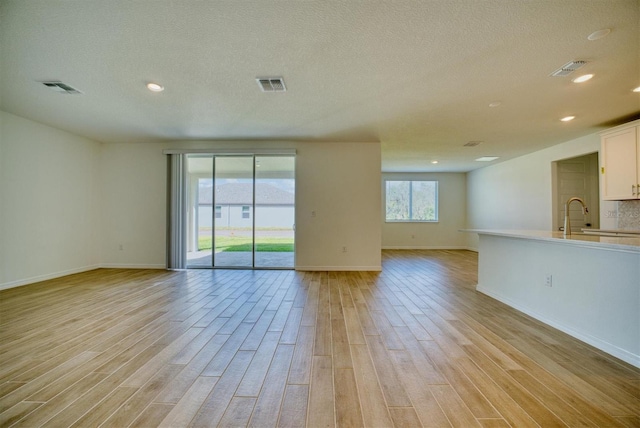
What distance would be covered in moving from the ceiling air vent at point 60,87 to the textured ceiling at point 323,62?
0.11 metres

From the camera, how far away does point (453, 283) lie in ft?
15.0

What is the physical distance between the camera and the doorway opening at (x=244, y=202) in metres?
5.69

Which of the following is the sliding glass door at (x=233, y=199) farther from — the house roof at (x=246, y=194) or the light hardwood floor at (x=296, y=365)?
the light hardwood floor at (x=296, y=365)

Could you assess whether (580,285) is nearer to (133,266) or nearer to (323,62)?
(323,62)

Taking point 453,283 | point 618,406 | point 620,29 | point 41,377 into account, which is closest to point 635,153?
point 620,29

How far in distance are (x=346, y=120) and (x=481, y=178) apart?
6257 millimetres

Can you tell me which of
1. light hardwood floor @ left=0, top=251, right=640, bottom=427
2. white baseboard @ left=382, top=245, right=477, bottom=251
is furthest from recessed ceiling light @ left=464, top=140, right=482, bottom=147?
white baseboard @ left=382, top=245, right=477, bottom=251

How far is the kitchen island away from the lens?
6.96ft

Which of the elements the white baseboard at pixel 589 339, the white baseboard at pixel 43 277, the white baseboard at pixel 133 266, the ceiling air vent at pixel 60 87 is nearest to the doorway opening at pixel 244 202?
the white baseboard at pixel 133 266

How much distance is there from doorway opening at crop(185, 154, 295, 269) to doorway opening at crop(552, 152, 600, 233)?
5.73m

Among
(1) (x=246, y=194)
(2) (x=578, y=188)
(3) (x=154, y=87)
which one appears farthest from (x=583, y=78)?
(1) (x=246, y=194)

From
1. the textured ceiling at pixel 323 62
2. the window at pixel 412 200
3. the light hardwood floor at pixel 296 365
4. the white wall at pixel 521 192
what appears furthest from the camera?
the window at pixel 412 200

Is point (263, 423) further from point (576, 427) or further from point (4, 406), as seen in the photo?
point (576, 427)

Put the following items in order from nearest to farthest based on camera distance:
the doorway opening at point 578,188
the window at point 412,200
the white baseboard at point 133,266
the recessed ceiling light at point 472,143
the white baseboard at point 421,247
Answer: the recessed ceiling light at point 472,143
the white baseboard at point 133,266
the doorway opening at point 578,188
the white baseboard at point 421,247
the window at point 412,200
